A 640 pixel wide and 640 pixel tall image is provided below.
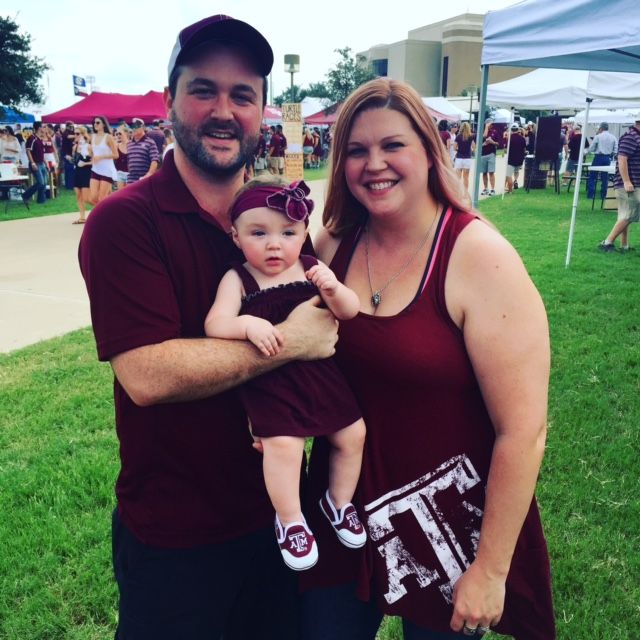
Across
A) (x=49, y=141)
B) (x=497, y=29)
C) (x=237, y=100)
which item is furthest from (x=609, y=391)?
(x=49, y=141)

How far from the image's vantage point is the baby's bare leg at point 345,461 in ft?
5.79

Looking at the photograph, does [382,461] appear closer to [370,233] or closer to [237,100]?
[370,233]

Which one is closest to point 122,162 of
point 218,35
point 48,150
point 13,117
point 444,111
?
point 48,150

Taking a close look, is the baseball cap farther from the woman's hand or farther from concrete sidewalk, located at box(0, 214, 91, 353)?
concrete sidewalk, located at box(0, 214, 91, 353)

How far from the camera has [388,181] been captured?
1.77 meters

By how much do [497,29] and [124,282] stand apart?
5119mm

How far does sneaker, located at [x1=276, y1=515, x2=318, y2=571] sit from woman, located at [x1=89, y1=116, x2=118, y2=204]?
1038 cm

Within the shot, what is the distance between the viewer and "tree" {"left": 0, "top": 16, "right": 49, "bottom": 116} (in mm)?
24609

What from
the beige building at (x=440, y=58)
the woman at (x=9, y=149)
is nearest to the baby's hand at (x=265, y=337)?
the woman at (x=9, y=149)

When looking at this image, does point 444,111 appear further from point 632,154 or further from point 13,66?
point 632,154

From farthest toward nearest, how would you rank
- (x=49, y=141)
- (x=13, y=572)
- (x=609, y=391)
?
(x=49, y=141) → (x=609, y=391) → (x=13, y=572)

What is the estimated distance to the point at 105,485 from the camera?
11.9 ft

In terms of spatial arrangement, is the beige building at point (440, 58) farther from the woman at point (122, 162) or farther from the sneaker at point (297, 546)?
the sneaker at point (297, 546)

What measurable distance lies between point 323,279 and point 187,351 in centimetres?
43
